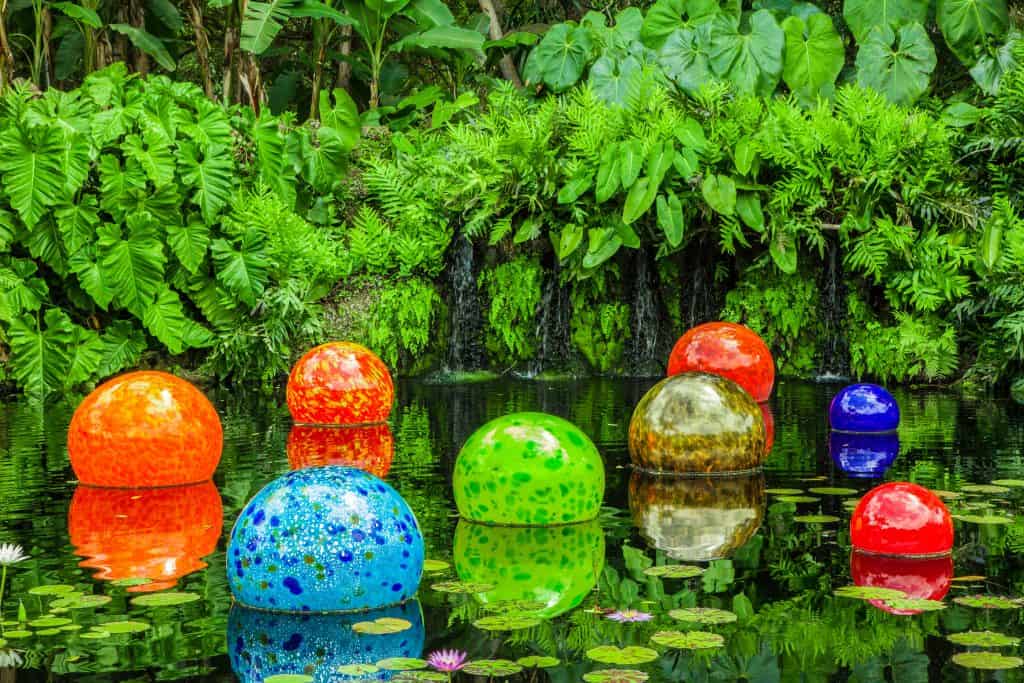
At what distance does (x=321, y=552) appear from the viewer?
4711 millimetres

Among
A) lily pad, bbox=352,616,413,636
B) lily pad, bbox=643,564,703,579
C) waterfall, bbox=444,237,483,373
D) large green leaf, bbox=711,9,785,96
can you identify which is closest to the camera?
lily pad, bbox=352,616,413,636

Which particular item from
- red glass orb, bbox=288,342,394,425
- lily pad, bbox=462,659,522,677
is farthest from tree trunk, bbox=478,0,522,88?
lily pad, bbox=462,659,522,677

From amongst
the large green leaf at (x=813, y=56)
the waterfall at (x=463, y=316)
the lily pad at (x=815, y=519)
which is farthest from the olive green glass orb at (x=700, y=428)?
the large green leaf at (x=813, y=56)

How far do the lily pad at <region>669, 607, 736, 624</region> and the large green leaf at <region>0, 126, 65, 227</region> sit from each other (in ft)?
30.0

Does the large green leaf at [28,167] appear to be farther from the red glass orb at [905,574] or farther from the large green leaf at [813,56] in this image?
the red glass orb at [905,574]

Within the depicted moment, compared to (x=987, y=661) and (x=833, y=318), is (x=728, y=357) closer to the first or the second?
(x=833, y=318)

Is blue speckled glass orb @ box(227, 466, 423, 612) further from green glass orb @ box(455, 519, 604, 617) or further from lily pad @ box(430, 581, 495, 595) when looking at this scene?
green glass orb @ box(455, 519, 604, 617)

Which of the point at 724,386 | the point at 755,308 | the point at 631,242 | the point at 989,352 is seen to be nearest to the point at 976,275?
the point at 989,352

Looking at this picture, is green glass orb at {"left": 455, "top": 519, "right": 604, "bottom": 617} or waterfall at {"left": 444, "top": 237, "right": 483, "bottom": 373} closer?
green glass orb at {"left": 455, "top": 519, "right": 604, "bottom": 617}

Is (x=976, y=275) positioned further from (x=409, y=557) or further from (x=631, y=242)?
(x=409, y=557)

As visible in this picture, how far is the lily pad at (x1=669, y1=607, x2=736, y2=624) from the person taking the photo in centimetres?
455

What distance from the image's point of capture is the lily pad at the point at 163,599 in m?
4.82

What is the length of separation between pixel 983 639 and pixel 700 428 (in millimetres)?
3214

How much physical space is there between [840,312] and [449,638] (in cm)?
1006
